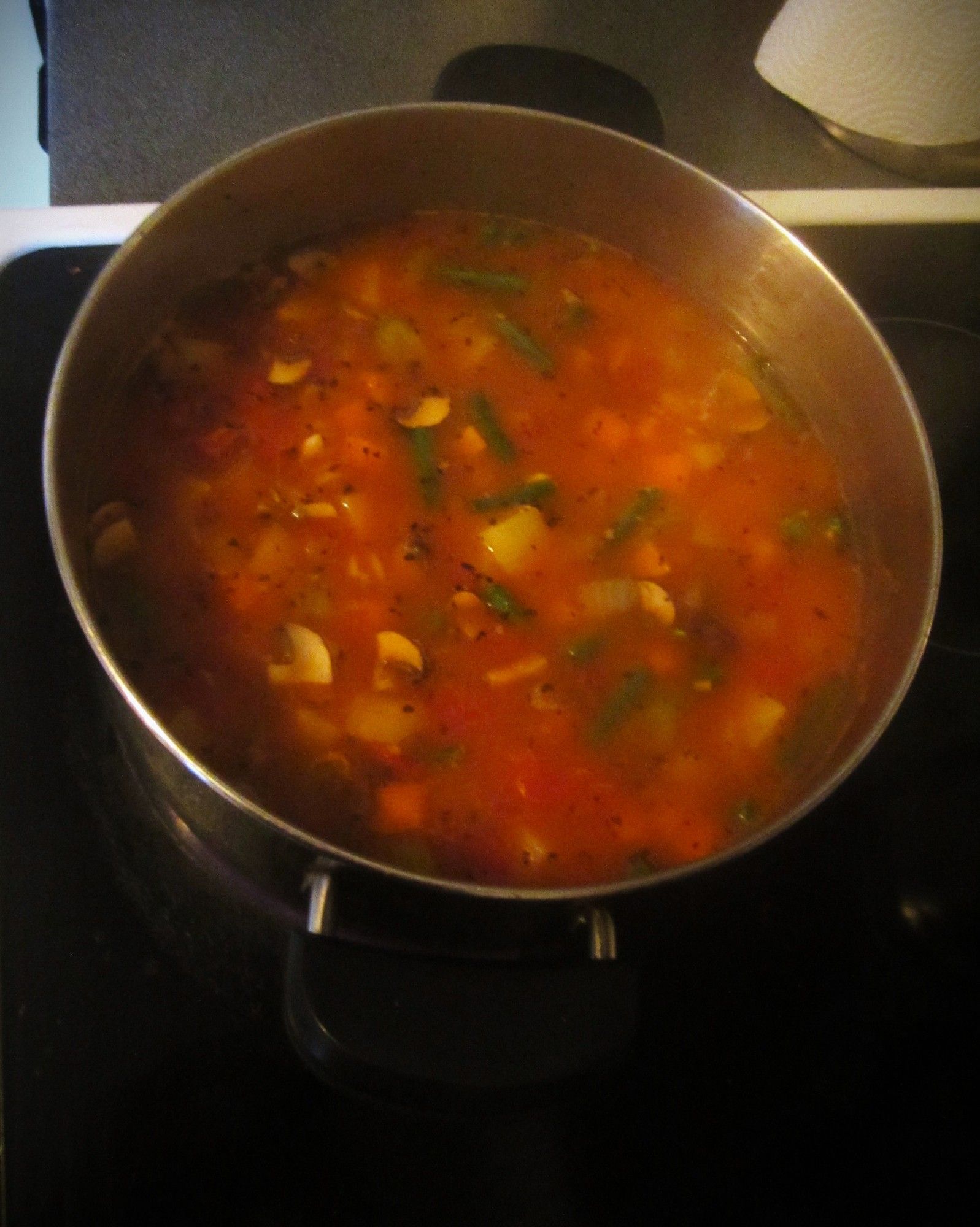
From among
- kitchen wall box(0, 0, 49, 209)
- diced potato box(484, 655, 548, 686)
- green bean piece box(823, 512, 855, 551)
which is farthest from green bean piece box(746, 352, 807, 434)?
kitchen wall box(0, 0, 49, 209)

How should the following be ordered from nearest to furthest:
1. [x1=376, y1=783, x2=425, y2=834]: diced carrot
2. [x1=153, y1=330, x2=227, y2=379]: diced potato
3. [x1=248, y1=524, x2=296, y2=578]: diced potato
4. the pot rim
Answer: the pot rim, [x1=376, y1=783, x2=425, y2=834]: diced carrot, [x1=248, y1=524, x2=296, y2=578]: diced potato, [x1=153, y1=330, x2=227, y2=379]: diced potato

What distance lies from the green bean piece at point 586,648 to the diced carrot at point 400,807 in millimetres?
261

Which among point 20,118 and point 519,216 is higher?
point 519,216

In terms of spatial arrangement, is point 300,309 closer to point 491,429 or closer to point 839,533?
point 491,429

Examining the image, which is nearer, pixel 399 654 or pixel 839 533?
pixel 399 654

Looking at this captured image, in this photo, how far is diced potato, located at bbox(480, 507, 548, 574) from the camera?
4.38ft

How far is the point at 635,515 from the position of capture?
1393mm

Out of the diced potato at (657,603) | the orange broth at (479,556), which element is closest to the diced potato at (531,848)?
the orange broth at (479,556)

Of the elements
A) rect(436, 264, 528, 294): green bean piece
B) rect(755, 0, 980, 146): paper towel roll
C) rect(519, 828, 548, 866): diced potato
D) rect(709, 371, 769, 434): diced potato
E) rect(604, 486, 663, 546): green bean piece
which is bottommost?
rect(519, 828, 548, 866): diced potato

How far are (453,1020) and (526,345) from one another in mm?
916

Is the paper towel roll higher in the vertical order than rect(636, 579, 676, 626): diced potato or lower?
higher

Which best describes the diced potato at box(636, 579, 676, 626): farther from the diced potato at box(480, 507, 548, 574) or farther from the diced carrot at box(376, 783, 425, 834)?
the diced carrot at box(376, 783, 425, 834)

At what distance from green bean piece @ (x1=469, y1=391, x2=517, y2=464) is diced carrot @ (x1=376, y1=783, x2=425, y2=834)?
0.48 metres

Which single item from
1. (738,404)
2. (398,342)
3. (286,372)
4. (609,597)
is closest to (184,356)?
(286,372)
